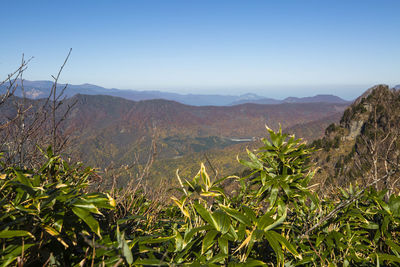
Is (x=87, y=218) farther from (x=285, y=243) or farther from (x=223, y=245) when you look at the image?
(x=285, y=243)

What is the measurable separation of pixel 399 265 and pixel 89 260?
5.70 ft

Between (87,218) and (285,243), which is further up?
(87,218)

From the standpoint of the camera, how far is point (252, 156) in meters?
1.85

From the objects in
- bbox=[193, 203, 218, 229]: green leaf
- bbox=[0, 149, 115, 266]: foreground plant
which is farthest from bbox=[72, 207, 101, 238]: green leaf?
bbox=[193, 203, 218, 229]: green leaf

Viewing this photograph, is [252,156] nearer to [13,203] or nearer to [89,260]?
[89,260]

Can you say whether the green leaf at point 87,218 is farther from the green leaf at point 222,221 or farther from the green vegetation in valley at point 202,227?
the green leaf at point 222,221

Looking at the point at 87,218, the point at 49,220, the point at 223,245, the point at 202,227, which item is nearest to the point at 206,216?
the point at 202,227

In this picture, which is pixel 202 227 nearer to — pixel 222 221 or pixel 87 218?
pixel 222 221

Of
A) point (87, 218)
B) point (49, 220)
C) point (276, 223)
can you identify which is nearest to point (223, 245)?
point (276, 223)

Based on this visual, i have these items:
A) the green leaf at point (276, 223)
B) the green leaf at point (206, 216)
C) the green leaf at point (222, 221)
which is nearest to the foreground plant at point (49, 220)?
the green leaf at point (206, 216)

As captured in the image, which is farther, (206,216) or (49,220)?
(206,216)

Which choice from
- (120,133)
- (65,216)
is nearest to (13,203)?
(65,216)

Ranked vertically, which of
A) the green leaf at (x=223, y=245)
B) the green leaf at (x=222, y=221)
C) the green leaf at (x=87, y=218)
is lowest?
the green leaf at (x=223, y=245)

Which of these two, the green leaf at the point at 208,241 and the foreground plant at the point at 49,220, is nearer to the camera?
the foreground plant at the point at 49,220
